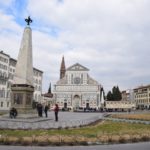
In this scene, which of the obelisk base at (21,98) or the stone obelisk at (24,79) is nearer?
the obelisk base at (21,98)

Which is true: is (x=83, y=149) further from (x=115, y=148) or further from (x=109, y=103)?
(x=109, y=103)

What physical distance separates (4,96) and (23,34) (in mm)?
59902

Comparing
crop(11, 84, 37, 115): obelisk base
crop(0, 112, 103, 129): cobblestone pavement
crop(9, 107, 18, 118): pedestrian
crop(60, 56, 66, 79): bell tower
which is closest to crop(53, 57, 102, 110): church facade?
crop(60, 56, 66, 79): bell tower

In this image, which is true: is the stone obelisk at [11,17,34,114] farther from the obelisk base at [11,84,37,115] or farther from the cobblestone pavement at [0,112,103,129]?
the cobblestone pavement at [0,112,103,129]

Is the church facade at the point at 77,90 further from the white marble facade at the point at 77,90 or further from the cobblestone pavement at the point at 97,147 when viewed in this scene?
the cobblestone pavement at the point at 97,147

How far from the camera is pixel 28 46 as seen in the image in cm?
3186

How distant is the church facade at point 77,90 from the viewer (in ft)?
400

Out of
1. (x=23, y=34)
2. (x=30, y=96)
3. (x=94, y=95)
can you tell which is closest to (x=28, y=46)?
(x=23, y=34)

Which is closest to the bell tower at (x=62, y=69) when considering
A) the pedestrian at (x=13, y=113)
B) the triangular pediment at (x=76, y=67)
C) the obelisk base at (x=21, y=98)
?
the triangular pediment at (x=76, y=67)

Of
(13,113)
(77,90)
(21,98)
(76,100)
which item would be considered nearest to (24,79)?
(21,98)

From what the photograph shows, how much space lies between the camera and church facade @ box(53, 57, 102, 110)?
12194 cm

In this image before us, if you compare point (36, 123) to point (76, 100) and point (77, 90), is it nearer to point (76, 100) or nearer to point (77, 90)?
point (77, 90)

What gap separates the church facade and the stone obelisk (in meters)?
90.4

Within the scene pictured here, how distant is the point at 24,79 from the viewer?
3055 cm
